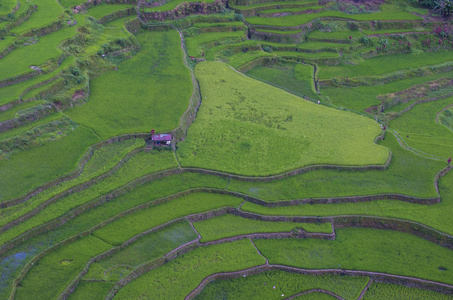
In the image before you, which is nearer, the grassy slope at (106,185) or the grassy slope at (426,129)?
the grassy slope at (106,185)

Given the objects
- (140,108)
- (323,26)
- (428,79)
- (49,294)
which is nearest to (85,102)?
(140,108)

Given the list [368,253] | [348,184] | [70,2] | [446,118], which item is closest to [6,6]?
[70,2]

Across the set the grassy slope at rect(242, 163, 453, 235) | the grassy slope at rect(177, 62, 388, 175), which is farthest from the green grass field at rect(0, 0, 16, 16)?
the grassy slope at rect(242, 163, 453, 235)

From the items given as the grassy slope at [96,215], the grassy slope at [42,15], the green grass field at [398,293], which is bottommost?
the green grass field at [398,293]

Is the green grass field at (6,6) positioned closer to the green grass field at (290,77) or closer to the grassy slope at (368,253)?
the green grass field at (290,77)

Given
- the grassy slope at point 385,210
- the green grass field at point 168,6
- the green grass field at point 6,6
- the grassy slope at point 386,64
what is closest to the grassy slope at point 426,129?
the grassy slope at point 385,210

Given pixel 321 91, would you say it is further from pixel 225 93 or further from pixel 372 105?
pixel 225 93
